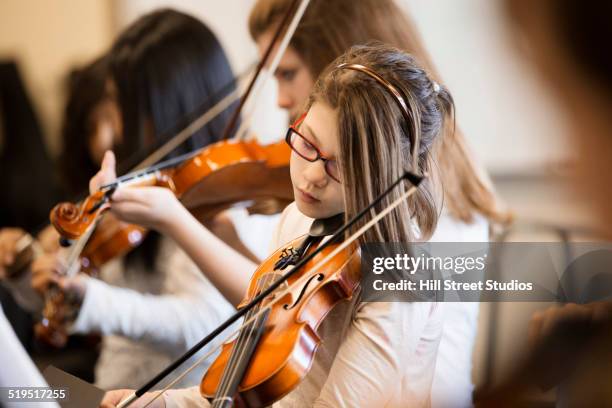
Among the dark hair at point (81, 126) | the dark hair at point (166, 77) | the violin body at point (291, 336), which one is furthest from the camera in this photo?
the dark hair at point (81, 126)

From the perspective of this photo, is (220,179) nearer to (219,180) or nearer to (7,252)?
(219,180)

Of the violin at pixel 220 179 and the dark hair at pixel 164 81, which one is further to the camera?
the dark hair at pixel 164 81

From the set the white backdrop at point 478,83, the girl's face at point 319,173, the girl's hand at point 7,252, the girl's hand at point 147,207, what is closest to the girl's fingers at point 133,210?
the girl's hand at point 147,207

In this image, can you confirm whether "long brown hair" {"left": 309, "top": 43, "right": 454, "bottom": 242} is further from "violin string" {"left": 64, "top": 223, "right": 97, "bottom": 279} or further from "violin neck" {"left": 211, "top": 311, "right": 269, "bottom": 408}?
"violin string" {"left": 64, "top": 223, "right": 97, "bottom": 279}

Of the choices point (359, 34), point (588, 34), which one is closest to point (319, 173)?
point (359, 34)

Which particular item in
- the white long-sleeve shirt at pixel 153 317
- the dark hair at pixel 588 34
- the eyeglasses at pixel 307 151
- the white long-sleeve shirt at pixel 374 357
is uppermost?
the dark hair at pixel 588 34

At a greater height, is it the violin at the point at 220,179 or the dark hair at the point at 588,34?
the dark hair at the point at 588,34

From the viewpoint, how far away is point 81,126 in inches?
50.7

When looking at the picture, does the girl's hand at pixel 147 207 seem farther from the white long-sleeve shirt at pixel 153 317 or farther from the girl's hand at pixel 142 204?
the white long-sleeve shirt at pixel 153 317

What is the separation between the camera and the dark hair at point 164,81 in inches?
42.4

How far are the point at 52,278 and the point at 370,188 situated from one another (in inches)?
23.2

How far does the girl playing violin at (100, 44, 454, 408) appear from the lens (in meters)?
0.56

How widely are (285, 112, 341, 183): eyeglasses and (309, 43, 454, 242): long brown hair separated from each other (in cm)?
1

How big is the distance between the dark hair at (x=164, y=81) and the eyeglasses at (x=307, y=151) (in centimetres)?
45
